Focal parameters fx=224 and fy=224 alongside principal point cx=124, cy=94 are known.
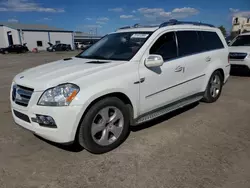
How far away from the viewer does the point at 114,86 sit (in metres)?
3.03

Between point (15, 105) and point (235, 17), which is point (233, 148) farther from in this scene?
point (235, 17)

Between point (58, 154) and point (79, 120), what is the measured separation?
733 mm

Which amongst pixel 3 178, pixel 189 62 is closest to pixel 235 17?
pixel 189 62

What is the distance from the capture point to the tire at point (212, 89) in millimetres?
5039

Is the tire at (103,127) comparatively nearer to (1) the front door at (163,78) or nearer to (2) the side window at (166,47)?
(1) the front door at (163,78)

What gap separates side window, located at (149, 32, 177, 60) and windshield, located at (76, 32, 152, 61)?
0.69ft

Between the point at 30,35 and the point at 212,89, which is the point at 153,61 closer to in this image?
the point at 212,89

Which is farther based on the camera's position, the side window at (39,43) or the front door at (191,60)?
the side window at (39,43)

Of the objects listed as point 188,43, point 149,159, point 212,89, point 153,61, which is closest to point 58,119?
point 149,159

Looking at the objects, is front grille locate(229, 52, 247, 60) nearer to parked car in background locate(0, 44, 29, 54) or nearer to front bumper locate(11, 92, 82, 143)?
front bumper locate(11, 92, 82, 143)

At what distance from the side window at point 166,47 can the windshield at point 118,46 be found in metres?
0.21

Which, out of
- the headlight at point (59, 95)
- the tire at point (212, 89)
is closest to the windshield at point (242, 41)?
the tire at point (212, 89)

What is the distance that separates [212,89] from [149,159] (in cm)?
297

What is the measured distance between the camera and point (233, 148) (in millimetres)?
3205
